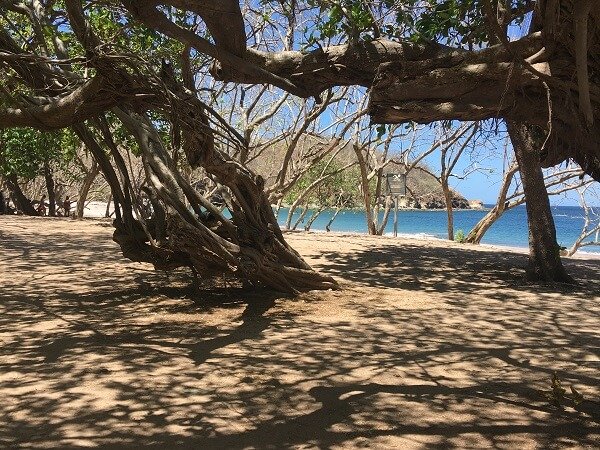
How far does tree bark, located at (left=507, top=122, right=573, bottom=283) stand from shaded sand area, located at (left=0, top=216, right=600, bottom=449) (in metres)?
0.50

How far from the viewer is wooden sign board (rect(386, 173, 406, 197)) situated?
16.3 m

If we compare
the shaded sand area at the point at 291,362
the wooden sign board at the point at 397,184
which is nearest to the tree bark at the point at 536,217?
the shaded sand area at the point at 291,362

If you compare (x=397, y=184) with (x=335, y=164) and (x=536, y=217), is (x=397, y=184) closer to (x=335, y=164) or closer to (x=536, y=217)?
(x=335, y=164)

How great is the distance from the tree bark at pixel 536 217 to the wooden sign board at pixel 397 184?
7656 mm

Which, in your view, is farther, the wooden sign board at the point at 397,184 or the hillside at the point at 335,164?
the hillside at the point at 335,164

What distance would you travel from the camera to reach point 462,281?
818 cm

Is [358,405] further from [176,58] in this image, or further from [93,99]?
[176,58]

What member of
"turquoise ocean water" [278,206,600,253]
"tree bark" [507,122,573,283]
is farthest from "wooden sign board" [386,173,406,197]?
"turquoise ocean water" [278,206,600,253]

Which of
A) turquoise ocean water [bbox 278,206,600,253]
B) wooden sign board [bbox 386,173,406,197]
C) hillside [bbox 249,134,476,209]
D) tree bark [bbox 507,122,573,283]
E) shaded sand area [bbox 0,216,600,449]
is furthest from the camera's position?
turquoise ocean water [bbox 278,206,600,253]

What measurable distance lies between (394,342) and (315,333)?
68 centimetres

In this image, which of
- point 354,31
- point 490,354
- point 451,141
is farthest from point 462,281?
point 451,141

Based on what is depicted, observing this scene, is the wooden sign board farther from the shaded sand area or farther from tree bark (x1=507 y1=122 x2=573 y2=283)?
the shaded sand area

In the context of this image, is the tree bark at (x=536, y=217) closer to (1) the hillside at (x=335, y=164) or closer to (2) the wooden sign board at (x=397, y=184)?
(2) the wooden sign board at (x=397, y=184)

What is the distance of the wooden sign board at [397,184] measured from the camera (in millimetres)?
16298
